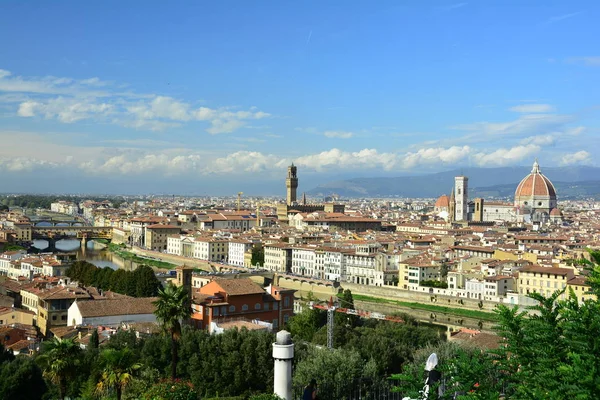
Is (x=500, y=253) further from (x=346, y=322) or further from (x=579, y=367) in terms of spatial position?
(x=579, y=367)

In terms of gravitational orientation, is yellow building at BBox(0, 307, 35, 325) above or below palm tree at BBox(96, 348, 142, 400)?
Result: below

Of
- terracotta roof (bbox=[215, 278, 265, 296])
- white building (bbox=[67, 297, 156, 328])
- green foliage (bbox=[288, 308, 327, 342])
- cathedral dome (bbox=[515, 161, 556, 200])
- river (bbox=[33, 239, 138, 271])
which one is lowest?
river (bbox=[33, 239, 138, 271])

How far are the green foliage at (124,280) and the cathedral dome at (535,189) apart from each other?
7281 centimetres

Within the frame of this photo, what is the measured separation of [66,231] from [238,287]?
6590cm

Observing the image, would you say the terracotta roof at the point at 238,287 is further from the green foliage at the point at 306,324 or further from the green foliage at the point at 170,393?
the green foliage at the point at 170,393

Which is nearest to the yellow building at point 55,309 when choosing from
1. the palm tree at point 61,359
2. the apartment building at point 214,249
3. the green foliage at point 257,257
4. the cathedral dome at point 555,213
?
the palm tree at point 61,359

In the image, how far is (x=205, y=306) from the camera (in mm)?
21422

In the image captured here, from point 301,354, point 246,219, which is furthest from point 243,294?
point 246,219

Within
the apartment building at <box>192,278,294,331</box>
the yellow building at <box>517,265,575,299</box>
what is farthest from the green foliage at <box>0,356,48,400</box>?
the yellow building at <box>517,265,575,299</box>

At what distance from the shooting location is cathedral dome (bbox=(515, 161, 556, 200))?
307ft

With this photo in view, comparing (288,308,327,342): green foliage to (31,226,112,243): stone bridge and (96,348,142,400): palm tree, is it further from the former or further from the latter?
(31,226,112,243): stone bridge

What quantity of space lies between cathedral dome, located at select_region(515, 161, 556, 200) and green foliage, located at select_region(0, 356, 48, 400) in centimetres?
8705

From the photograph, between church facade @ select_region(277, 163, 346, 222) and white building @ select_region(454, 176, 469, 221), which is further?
white building @ select_region(454, 176, 469, 221)

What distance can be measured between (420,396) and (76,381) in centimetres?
1048
